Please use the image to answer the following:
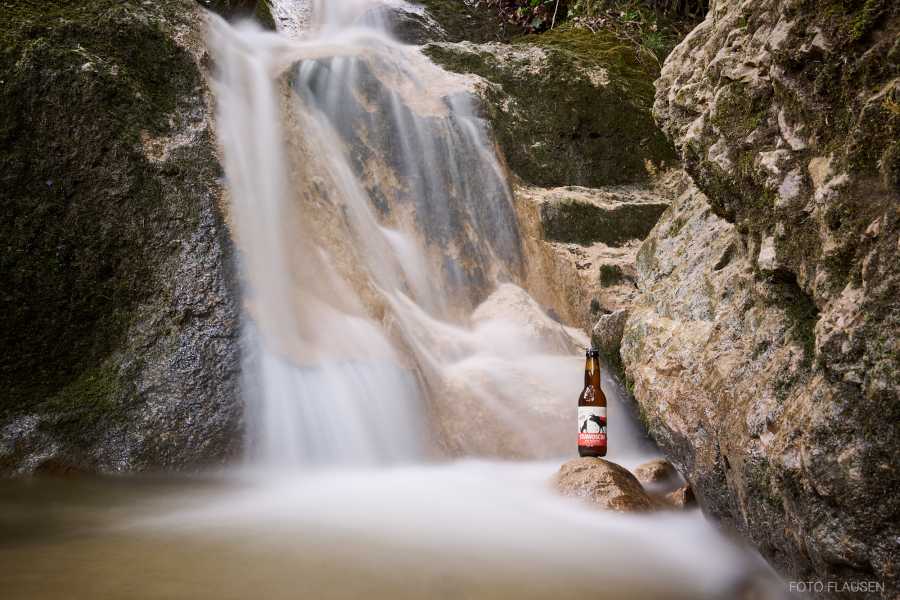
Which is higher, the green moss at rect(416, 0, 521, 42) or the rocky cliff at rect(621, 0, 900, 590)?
the green moss at rect(416, 0, 521, 42)

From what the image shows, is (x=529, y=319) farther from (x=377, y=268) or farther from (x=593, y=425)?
(x=593, y=425)

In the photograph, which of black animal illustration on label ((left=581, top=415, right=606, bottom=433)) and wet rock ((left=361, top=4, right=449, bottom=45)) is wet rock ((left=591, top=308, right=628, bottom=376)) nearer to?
black animal illustration on label ((left=581, top=415, right=606, bottom=433))

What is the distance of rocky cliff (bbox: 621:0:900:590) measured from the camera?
5.92ft

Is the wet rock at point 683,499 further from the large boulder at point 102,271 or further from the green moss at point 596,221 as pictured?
the green moss at point 596,221

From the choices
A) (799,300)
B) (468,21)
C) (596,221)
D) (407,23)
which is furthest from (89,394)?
(468,21)

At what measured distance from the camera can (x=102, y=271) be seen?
4.80 metres

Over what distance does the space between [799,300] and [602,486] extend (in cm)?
152

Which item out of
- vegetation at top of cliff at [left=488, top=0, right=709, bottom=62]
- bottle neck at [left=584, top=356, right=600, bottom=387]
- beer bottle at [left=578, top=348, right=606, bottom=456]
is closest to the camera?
beer bottle at [left=578, top=348, right=606, bottom=456]

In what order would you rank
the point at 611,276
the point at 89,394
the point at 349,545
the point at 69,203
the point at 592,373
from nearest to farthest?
the point at 349,545 < the point at 592,373 < the point at 89,394 < the point at 69,203 < the point at 611,276

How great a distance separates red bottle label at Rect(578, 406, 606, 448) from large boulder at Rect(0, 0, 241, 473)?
2.32 metres

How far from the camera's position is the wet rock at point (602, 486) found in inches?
132

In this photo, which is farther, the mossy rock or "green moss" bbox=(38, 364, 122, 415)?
the mossy rock

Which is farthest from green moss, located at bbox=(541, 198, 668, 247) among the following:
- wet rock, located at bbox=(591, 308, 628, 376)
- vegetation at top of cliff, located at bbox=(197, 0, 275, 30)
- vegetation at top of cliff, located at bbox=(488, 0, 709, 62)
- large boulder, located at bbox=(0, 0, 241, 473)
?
vegetation at top of cliff, located at bbox=(197, 0, 275, 30)

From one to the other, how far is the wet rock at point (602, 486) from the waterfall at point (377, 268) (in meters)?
1.23
